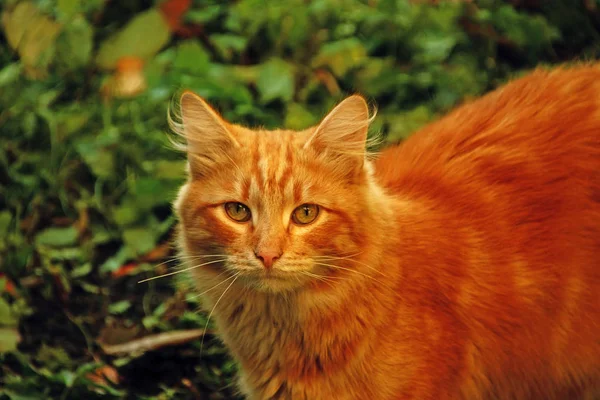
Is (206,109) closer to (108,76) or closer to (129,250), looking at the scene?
(129,250)

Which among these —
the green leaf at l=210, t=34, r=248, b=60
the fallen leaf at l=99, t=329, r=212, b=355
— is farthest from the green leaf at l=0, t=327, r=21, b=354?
the green leaf at l=210, t=34, r=248, b=60

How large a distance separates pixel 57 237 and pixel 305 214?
210 centimetres

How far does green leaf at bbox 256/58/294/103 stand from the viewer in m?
4.94

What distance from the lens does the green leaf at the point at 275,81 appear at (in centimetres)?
494

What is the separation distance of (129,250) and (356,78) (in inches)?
65.1

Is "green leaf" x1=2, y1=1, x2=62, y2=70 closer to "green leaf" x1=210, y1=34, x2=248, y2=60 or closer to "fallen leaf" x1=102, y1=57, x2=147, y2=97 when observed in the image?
"fallen leaf" x1=102, y1=57, x2=147, y2=97

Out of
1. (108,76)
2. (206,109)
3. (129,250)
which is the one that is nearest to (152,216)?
(129,250)

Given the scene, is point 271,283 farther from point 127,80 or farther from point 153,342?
point 127,80

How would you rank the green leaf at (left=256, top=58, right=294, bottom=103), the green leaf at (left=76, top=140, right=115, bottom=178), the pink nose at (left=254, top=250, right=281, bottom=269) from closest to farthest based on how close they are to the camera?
1. the pink nose at (left=254, top=250, right=281, bottom=269)
2. the green leaf at (left=76, top=140, right=115, bottom=178)
3. the green leaf at (left=256, top=58, right=294, bottom=103)

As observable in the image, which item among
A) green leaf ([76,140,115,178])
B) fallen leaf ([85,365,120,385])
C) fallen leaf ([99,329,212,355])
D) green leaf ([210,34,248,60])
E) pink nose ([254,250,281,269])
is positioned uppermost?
green leaf ([210,34,248,60])

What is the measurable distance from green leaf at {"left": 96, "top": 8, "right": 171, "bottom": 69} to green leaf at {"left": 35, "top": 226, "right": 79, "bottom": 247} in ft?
4.09

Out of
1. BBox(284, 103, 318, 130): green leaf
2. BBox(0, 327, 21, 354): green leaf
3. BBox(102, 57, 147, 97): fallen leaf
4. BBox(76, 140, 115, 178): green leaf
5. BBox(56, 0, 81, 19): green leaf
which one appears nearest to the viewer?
BBox(0, 327, 21, 354): green leaf

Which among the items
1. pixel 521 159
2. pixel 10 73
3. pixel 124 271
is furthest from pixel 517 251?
pixel 10 73

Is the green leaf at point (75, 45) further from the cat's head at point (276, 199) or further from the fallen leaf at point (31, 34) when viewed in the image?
the cat's head at point (276, 199)
